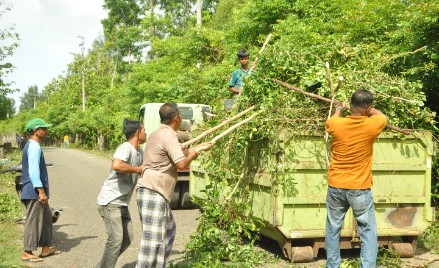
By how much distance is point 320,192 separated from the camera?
20.1ft

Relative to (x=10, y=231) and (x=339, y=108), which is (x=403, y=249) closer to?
(x=339, y=108)

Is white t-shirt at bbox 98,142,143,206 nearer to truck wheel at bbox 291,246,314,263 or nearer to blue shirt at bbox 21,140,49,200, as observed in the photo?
blue shirt at bbox 21,140,49,200

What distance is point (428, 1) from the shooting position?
26.6 ft

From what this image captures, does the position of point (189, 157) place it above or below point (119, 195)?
above

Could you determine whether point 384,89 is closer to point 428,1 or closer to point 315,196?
point 315,196

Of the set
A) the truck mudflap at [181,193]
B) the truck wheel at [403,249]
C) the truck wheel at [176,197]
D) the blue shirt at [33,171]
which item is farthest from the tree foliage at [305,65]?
the blue shirt at [33,171]

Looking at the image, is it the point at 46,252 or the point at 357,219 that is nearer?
the point at 357,219

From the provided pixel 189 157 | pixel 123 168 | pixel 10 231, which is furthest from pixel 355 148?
pixel 10 231

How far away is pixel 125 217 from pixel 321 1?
12.6 m

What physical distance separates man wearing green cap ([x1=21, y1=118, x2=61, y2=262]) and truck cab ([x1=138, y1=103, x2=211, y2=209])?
283 centimetres

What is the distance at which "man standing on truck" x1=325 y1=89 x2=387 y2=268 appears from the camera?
4.84 meters

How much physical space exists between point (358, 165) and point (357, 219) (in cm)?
55

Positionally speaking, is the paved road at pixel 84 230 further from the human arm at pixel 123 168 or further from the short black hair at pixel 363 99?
the short black hair at pixel 363 99

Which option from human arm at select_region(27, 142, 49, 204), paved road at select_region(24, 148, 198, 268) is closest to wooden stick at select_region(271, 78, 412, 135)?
paved road at select_region(24, 148, 198, 268)
